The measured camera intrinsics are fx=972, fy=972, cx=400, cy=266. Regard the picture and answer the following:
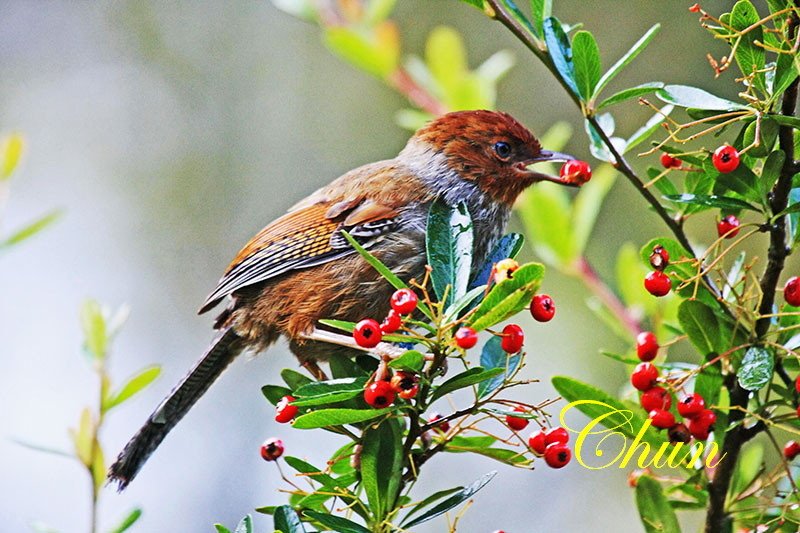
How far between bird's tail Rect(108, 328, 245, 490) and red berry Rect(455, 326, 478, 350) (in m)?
2.01

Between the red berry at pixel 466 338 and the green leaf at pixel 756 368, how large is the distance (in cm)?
68

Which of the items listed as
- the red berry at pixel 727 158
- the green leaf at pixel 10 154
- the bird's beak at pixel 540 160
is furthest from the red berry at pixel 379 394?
the bird's beak at pixel 540 160

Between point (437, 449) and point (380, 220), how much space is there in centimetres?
Result: 157

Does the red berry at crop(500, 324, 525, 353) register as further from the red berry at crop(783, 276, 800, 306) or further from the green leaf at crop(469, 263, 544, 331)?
the red berry at crop(783, 276, 800, 306)

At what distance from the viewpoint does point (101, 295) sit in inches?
407

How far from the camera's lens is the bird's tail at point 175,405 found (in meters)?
3.71

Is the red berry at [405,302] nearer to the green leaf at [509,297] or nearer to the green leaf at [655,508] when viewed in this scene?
the green leaf at [509,297]

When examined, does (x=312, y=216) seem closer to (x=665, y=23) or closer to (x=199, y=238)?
(x=665, y=23)

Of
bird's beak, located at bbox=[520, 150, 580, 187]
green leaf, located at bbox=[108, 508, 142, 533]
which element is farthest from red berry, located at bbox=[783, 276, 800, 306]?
green leaf, located at bbox=[108, 508, 142, 533]

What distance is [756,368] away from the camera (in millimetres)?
2357

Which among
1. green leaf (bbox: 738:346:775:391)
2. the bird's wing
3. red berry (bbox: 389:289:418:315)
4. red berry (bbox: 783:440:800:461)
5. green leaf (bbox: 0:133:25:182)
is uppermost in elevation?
green leaf (bbox: 0:133:25:182)

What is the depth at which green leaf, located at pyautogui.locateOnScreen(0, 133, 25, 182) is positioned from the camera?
3.24 metres

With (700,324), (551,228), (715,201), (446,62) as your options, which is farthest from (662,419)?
(446,62)

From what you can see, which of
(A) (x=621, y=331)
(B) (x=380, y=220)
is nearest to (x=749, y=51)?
(A) (x=621, y=331)
